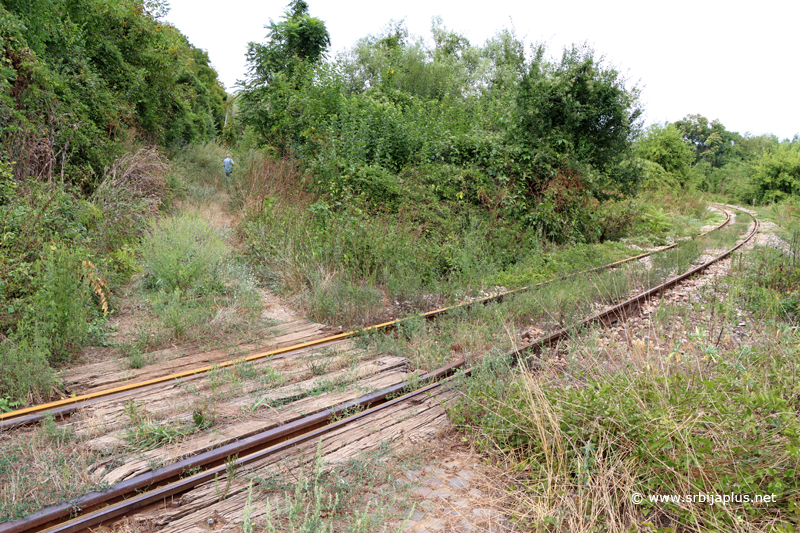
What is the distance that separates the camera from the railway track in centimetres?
274

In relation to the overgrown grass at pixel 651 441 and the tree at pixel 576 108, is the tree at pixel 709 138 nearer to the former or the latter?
the tree at pixel 576 108

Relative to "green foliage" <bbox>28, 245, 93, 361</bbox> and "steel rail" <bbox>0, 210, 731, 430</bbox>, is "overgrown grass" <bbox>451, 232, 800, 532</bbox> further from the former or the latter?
"green foliage" <bbox>28, 245, 93, 361</bbox>

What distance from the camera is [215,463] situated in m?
3.41

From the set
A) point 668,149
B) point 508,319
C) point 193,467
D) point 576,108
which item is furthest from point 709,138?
point 193,467

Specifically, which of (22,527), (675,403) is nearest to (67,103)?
(22,527)

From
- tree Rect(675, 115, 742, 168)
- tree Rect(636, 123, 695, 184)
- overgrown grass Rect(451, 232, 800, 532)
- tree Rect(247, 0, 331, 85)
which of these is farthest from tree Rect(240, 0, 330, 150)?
tree Rect(675, 115, 742, 168)

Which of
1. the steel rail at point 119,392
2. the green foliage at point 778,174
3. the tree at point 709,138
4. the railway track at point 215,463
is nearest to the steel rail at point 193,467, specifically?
the railway track at point 215,463

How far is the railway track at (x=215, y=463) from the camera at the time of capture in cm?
274

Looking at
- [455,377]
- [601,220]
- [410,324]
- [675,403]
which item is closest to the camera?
[675,403]

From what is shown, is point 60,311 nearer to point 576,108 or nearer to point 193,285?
point 193,285

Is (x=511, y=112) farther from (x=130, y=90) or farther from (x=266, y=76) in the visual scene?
(x=130, y=90)

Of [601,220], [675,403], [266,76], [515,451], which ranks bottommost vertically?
[515,451]

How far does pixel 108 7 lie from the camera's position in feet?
42.0

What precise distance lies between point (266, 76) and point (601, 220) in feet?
42.7
